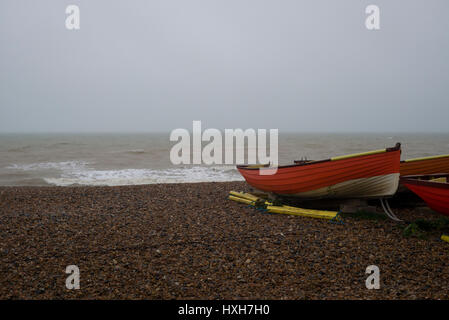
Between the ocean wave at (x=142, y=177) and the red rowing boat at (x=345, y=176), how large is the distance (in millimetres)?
8937

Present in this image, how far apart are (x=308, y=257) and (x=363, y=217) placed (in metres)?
2.88

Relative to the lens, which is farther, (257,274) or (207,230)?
(207,230)

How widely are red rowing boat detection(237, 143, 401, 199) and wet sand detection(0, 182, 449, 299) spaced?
74cm

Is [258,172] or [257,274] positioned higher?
[258,172]

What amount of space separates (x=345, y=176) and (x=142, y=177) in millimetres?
13228

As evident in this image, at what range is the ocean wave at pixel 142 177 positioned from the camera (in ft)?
53.1

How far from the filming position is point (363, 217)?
23.6 feet

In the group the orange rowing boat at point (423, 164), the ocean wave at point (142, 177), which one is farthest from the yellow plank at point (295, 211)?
the ocean wave at point (142, 177)

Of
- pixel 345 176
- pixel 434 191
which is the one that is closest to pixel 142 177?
pixel 345 176

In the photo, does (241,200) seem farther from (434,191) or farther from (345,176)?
(434,191)

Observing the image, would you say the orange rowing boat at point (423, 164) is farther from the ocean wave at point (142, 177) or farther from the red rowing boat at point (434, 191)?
the ocean wave at point (142, 177)
